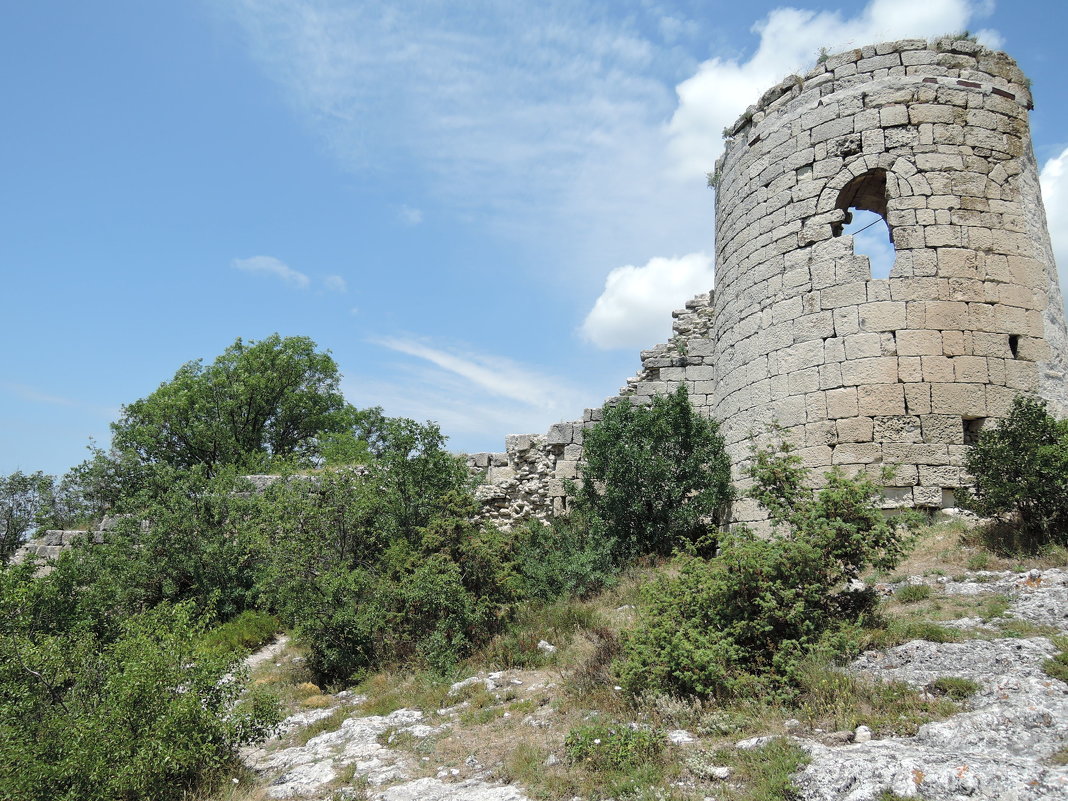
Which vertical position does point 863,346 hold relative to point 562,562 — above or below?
above

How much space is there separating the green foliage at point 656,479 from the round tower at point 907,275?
2.53ft

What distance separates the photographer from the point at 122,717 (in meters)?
5.45

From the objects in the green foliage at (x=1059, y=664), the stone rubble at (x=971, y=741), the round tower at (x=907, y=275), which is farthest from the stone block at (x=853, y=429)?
the green foliage at (x=1059, y=664)

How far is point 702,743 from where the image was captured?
484 cm

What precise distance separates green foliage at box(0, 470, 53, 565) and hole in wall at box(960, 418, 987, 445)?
24.1m

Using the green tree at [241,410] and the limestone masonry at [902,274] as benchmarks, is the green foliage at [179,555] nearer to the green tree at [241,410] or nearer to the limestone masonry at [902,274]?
the limestone masonry at [902,274]

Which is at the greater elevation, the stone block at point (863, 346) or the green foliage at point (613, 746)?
the stone block at point (863, 346)

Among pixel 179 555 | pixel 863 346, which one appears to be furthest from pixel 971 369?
pixel 179 555

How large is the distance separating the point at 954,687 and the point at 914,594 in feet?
6.46

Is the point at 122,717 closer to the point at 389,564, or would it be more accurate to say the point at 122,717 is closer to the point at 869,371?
the point at 389,564

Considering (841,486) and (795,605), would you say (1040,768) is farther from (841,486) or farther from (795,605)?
(841,486)

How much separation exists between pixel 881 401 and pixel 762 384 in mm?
1576

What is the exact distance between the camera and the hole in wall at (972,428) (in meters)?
8.46

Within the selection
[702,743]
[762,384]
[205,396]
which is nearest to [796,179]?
[762,384]
